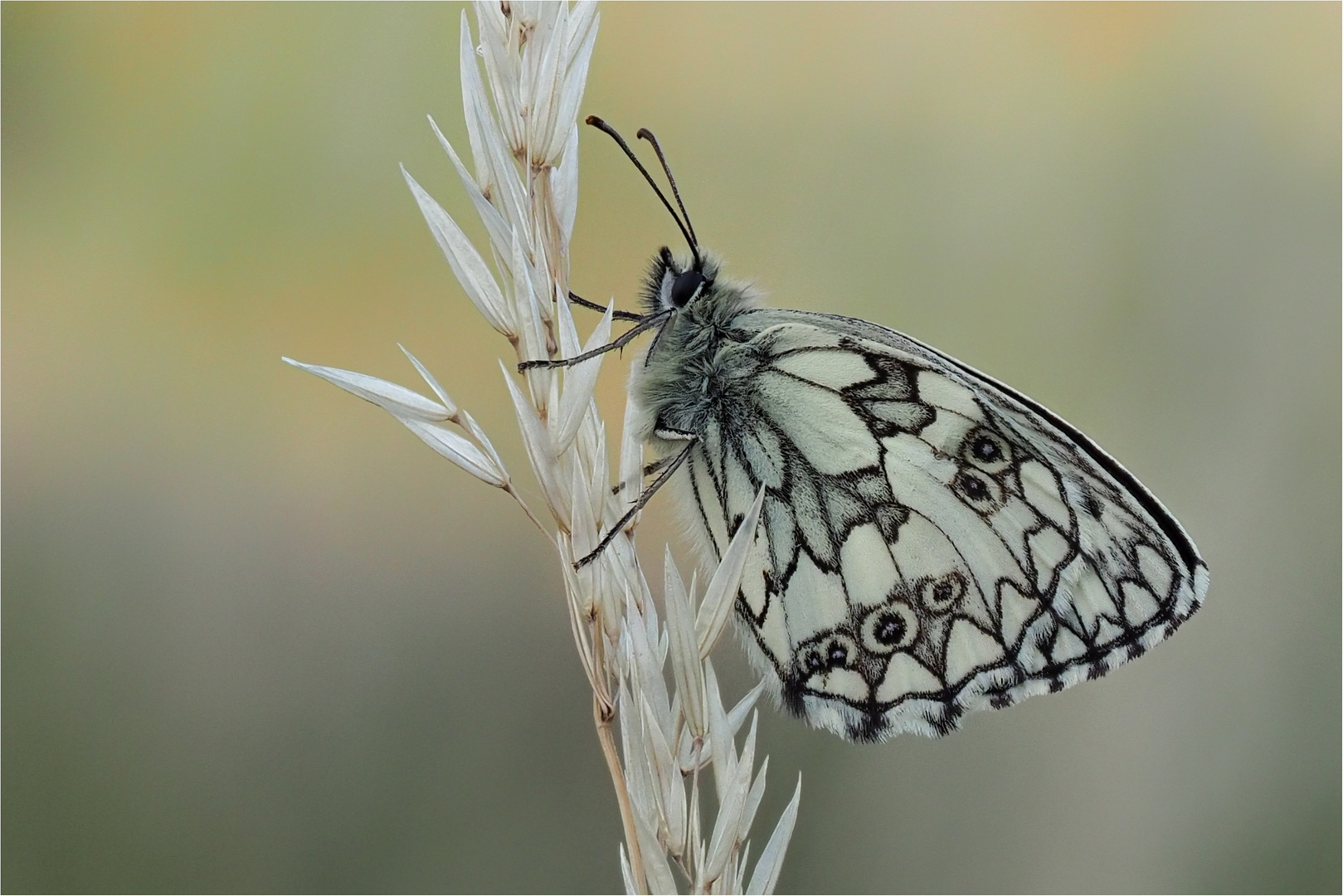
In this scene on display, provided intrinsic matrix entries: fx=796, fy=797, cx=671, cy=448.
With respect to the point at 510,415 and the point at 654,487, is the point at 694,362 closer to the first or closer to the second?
the point at 654,487

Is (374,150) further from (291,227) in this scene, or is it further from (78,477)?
(78,477)

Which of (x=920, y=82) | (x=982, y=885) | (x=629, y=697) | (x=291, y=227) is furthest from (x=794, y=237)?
(x=629, y=697)

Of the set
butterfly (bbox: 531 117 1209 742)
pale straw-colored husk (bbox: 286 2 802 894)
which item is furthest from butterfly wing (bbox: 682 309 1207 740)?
pale straw-colored husk (bbox: 286 2 802 894)

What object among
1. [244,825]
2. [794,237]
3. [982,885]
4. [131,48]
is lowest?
[982,885]

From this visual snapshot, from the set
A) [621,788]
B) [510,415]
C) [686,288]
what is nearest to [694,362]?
[686,288]

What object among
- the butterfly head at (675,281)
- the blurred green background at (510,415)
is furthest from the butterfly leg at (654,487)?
the blurred green background at (510,415)

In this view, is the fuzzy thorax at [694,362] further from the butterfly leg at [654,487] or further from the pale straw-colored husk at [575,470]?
the pale straw-colored husk at [575,470]
